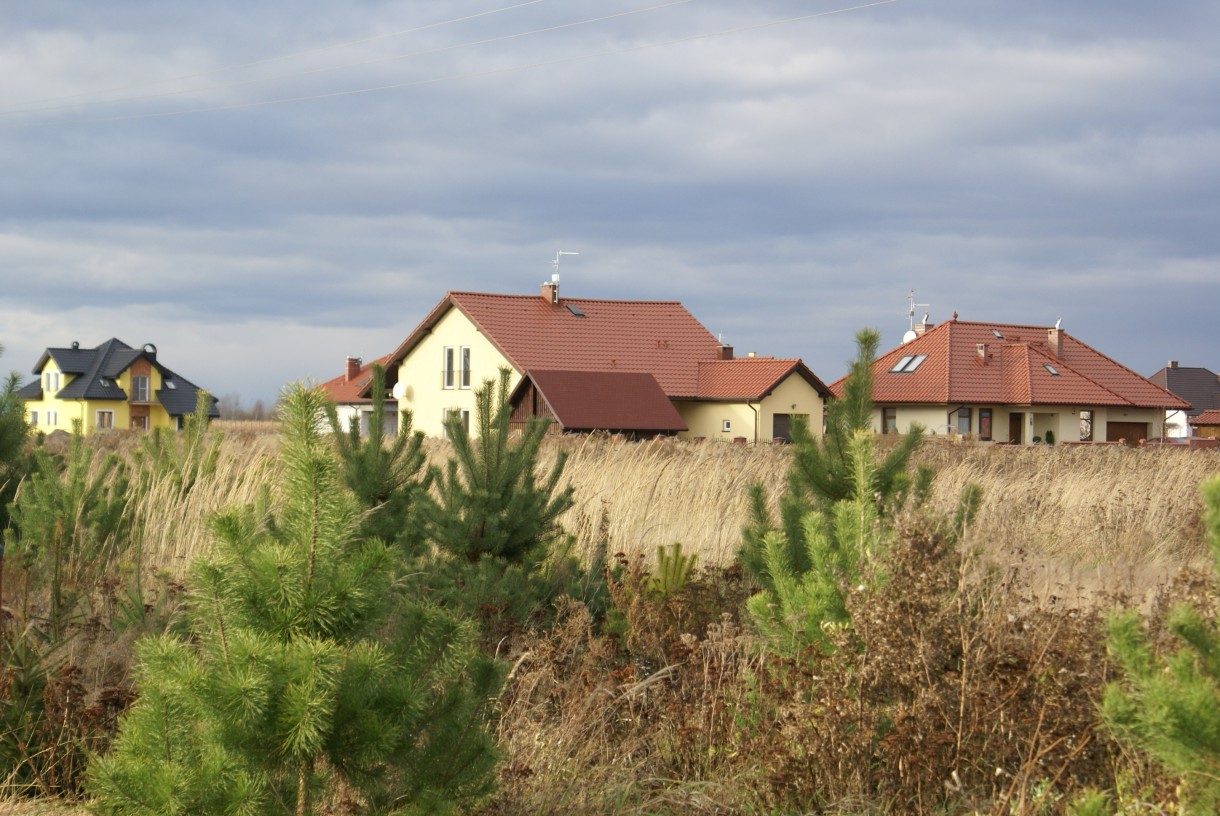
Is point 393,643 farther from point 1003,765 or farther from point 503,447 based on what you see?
point 503,447

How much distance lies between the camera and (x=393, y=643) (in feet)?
9.44

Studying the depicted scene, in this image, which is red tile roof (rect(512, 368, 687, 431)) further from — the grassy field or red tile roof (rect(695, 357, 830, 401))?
the grassy field

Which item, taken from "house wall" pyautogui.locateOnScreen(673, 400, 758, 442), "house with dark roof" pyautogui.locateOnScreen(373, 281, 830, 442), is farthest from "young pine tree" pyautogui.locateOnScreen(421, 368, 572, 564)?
"house wall" pyautogui.locateOnScreen(673, 400, 758, 442)

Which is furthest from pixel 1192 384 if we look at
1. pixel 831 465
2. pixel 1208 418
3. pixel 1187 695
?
pixel 1187 695

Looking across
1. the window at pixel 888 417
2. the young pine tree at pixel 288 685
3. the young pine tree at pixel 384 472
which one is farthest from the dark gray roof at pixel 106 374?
the young pine tree at pixel 288 685

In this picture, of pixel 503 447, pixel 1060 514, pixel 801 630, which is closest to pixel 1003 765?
pixel 801 630

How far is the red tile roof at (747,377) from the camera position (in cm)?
3888

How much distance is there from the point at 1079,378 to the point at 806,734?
4169 cm

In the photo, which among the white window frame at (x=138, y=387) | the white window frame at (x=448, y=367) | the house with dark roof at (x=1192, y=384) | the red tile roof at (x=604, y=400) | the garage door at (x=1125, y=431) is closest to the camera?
the red tile roof at (x=604, y=400)

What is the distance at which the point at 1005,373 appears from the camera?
4212 cm

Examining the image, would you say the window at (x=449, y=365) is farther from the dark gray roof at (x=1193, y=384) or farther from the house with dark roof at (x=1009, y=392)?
the dark gray roof at (x=1193, y=384)

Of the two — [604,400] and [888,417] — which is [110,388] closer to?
[604,400]

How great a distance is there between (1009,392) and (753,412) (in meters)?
9.68

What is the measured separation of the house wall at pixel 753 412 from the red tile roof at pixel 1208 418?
135ft
